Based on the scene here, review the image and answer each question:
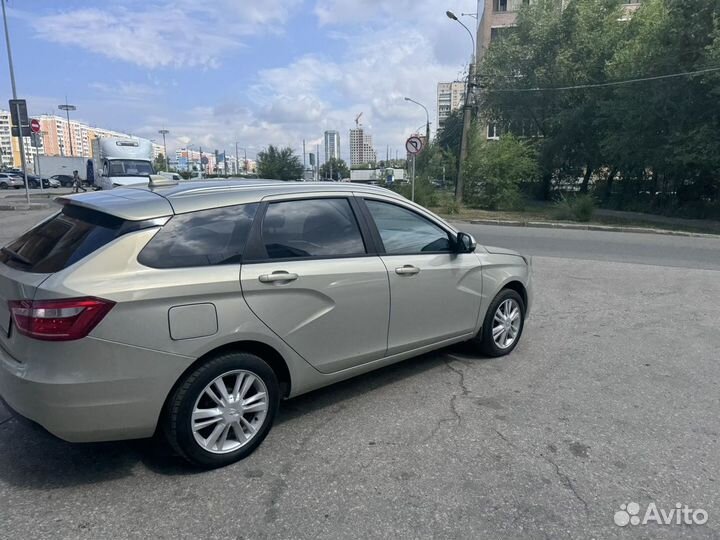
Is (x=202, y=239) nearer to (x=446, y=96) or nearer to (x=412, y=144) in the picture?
(x=412, y=144)

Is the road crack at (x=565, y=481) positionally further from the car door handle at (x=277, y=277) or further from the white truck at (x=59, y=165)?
the white truck at (x=59, y=165)

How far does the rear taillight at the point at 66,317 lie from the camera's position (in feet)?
8.34

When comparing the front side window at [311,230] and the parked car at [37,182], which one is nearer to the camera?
the front side window at [311,230]

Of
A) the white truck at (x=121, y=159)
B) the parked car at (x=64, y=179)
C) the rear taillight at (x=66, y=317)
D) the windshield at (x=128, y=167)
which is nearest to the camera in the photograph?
the rear taillight at (x=66, y=317)

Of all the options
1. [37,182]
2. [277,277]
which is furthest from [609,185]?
[37,182]

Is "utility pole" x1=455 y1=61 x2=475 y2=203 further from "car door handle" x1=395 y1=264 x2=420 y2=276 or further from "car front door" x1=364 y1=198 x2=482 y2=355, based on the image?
Answer: "car door handle" x1=395 y1=264 x2=420 y2=276

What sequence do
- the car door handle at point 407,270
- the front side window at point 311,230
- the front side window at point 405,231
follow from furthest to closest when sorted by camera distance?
1. the front side window at point 405,231
2. the car door handle at point 407,270
3. the front side window at point 311,230

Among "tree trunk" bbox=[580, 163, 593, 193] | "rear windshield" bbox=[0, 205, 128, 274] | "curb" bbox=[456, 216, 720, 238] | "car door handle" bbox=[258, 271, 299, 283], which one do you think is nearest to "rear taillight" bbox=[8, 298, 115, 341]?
"rear windshield" bbox=[0, 205, 128, 274]

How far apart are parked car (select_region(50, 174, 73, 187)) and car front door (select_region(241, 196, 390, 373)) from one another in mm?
59232

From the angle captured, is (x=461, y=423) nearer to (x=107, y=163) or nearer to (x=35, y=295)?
(x=35, y=295)

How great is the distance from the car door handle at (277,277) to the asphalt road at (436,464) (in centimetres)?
105

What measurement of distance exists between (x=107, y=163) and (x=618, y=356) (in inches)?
1053

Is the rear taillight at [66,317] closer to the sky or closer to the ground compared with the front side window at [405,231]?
closer to the ground

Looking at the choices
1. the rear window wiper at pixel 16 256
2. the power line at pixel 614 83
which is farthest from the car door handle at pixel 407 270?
the power line at pixel 614 83
